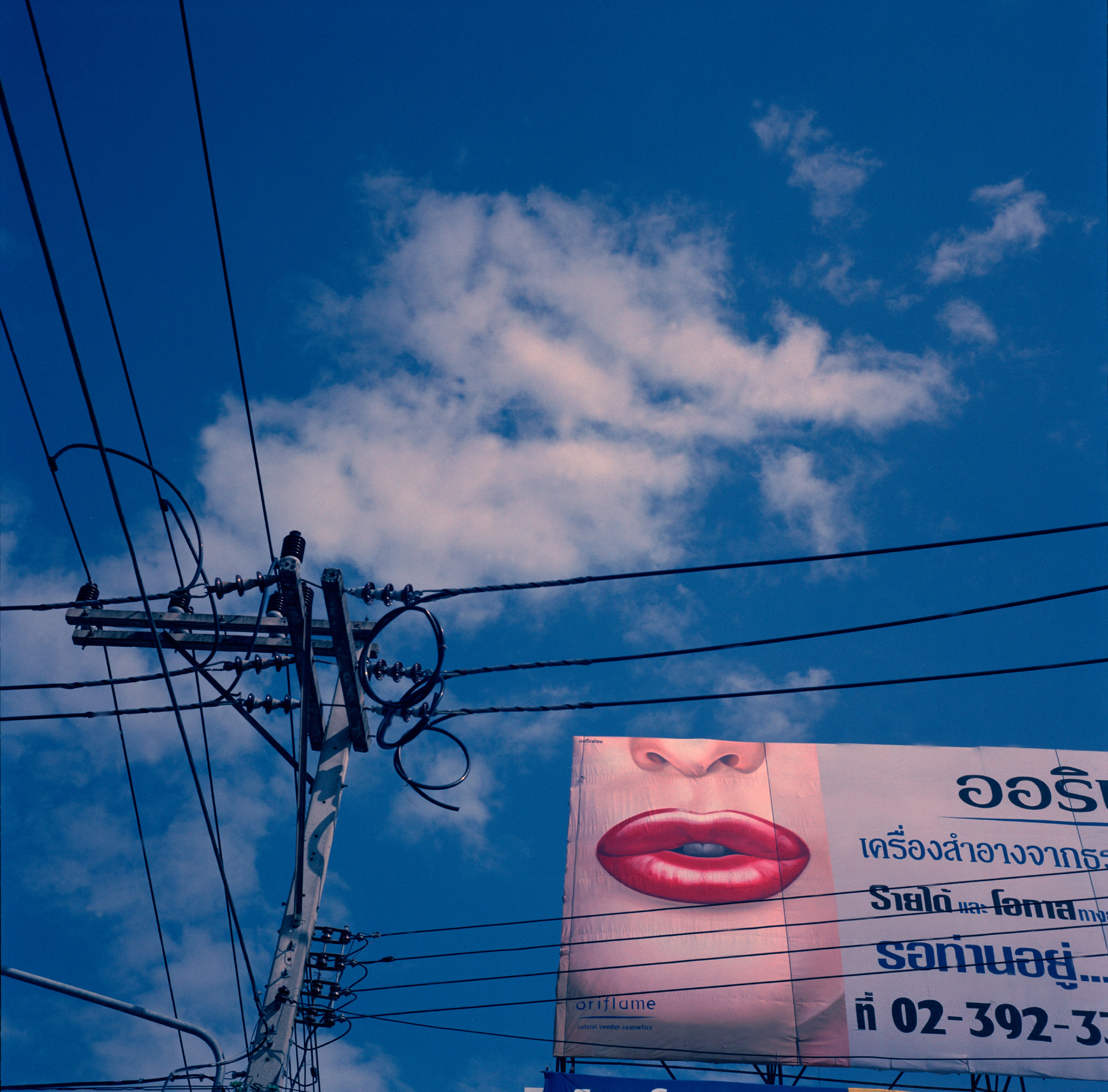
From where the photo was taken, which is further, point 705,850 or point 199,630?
point 705,850

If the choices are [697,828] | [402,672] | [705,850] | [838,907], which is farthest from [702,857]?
[402,672]

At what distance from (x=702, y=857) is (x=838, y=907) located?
2.51 metres

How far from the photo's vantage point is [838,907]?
16766mm

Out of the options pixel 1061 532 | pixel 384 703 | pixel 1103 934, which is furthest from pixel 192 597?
pixel 1103 934

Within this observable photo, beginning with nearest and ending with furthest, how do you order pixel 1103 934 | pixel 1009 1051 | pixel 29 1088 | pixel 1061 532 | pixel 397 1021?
1. pixel 1061 532
2. pixel 29 1088
3. pixel 397 1021
4. pixel 1009 1051
5. pixel 1103 934

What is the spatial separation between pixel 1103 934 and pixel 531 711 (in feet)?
44.3

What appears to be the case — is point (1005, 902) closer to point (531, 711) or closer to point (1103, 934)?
point (1103, 934)

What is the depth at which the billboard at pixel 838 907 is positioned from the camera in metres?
15.3

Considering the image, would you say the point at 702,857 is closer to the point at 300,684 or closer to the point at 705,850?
the point at 705,850

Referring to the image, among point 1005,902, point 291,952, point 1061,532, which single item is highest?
point 1005,902

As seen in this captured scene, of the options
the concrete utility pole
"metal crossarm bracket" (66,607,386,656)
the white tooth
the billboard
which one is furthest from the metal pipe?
the white tooth

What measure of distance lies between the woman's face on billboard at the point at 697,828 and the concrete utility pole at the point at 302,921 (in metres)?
11.0

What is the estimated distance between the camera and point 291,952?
7.11m

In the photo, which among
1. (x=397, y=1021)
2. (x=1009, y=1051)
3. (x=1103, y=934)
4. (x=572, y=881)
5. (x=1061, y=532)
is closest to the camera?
(x=1061, y=532)
